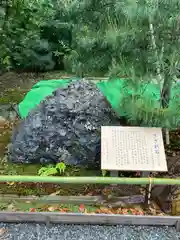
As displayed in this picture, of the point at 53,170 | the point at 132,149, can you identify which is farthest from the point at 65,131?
the point at 132,149

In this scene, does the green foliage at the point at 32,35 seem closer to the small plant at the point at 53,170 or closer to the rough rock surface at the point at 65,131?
the rough rock surface at the point at 65,131

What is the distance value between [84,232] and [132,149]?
107cm

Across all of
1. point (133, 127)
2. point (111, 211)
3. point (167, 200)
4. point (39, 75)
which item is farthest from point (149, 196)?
point (39, 75)

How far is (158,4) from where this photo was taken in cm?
416

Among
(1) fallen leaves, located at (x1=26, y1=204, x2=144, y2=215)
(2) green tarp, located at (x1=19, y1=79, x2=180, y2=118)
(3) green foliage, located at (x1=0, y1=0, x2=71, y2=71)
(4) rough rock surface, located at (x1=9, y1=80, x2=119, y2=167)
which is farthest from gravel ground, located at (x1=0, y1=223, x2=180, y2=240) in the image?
(3) green foliage, located at (x1=0, y1=0, x2=71, y2=71)

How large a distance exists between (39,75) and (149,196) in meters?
5.28

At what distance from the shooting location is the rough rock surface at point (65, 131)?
4.79 m

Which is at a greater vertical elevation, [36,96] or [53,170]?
[36,96]

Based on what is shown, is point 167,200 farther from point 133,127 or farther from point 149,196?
point 133,127

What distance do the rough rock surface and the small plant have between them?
16 centimetres

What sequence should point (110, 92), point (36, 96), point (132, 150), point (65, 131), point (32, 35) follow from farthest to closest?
point (32, 35), point (36, 96), point (110, 92), point (65, 131), point (132, 150)

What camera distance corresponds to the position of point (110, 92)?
5.49m

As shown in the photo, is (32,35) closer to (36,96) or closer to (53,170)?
(36,96)

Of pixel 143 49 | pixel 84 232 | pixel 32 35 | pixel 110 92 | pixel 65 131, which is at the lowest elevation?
pixel 84 232
